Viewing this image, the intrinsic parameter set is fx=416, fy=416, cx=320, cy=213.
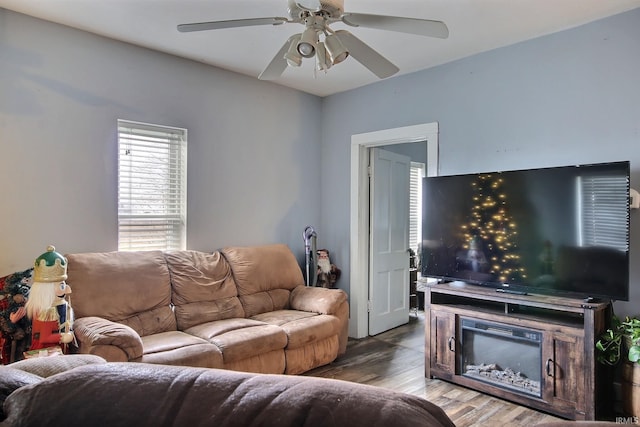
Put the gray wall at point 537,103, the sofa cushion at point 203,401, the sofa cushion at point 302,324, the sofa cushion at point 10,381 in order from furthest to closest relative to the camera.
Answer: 1. the sofa cushion at point 302,324
2. the gray wall at point 537,103
3. the sofa cushion at point 10,381
4. the sofa cushion at point 203,401

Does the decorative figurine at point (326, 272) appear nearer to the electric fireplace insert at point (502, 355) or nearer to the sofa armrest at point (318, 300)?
the sofa armrest at point (318, 300)

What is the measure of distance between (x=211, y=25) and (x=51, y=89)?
166 cm

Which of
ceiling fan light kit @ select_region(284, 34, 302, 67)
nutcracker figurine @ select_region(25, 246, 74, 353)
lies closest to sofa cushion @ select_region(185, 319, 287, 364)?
nutcracker figurine @ select_region(25, 246, 74, 353)

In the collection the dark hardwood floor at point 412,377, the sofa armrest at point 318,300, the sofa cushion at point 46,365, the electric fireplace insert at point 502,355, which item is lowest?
the dark hardwood floor at point 412,377

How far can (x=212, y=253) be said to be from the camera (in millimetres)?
3836

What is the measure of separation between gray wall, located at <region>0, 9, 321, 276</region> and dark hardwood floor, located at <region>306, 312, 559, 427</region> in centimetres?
146

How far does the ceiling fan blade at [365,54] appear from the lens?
2.15 meters

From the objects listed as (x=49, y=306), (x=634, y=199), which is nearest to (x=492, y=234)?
(x=634, y=199)

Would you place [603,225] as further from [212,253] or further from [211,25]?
[212,253]

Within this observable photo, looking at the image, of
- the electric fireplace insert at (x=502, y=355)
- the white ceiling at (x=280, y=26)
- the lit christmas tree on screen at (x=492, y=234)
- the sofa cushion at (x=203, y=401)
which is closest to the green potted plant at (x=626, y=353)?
the electric fireplace insert at (x=502, y=355)

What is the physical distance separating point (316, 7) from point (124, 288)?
234 centimetres

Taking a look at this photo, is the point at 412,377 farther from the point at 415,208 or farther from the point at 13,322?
the point at 415,208

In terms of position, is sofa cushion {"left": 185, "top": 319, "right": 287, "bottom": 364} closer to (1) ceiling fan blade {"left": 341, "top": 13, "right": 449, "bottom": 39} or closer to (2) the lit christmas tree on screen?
(2) the lit christmas tree on screen

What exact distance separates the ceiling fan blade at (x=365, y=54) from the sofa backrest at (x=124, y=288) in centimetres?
220
